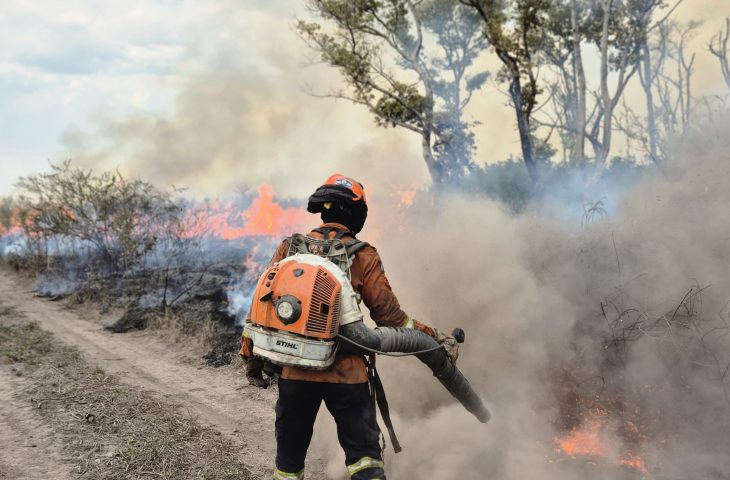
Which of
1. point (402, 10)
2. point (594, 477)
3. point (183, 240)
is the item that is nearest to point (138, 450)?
point (594, 477)

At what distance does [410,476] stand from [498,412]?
0.97m

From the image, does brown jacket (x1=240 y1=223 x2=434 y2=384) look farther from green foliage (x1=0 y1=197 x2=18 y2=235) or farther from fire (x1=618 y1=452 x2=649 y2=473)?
green foliage (x1=0 y1=197 x2=18 y2=235)

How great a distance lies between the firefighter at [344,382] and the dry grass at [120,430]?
4.09 feet

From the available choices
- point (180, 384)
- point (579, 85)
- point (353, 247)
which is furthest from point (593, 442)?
point (579, 85)

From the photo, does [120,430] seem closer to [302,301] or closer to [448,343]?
[302,301]

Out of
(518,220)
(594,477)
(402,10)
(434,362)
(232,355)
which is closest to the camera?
(434,362)

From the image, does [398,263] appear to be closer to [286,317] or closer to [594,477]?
[594,477]

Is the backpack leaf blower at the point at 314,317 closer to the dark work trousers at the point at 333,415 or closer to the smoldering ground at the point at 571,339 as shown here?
the dark work trousers at the point at 333,415

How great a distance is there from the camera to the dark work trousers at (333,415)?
269 cm

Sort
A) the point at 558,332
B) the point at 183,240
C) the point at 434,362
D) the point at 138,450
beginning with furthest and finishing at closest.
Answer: the point at 183,240 → the point at 558,332 → the point at 138,450 → the point at 434,362

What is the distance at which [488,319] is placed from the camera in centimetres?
468

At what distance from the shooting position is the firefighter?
2674 mm

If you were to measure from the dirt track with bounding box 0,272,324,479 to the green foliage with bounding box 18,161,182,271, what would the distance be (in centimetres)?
288

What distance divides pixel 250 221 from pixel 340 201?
1322cm
